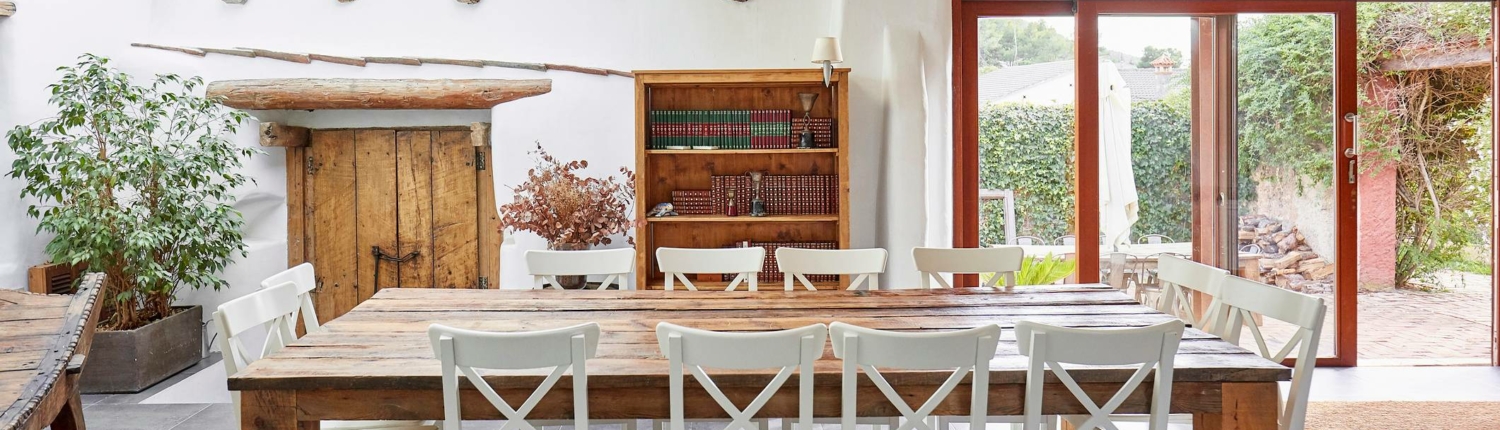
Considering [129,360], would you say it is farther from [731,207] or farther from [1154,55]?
[1154,55]

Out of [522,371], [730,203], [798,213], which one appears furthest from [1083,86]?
[522,371]

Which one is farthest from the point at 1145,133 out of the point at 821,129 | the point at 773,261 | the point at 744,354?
the point at 744,354

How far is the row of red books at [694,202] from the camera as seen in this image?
5.07 m

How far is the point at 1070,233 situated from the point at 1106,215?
22cm

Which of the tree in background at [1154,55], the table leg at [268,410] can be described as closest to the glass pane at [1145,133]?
the tree in background at [1154,55]

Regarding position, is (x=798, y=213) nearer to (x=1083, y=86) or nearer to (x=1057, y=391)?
(x=1083, y=86)

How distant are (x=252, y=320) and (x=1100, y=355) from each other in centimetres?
238

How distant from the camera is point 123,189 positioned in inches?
186

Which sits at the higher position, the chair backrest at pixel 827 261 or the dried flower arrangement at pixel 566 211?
the dried flower arrangement at pixel 566 211

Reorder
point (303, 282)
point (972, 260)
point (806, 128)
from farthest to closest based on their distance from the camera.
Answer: point (806, 128) < point (972, 260) < point (303, 282)

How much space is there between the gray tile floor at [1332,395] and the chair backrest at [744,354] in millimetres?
1869

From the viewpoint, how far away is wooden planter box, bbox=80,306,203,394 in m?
4.66

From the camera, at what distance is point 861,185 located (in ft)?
17.1

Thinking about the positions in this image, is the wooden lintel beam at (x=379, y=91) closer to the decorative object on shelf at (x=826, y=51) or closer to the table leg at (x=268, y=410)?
the decorative object on shelf at (x=826, y=51)
